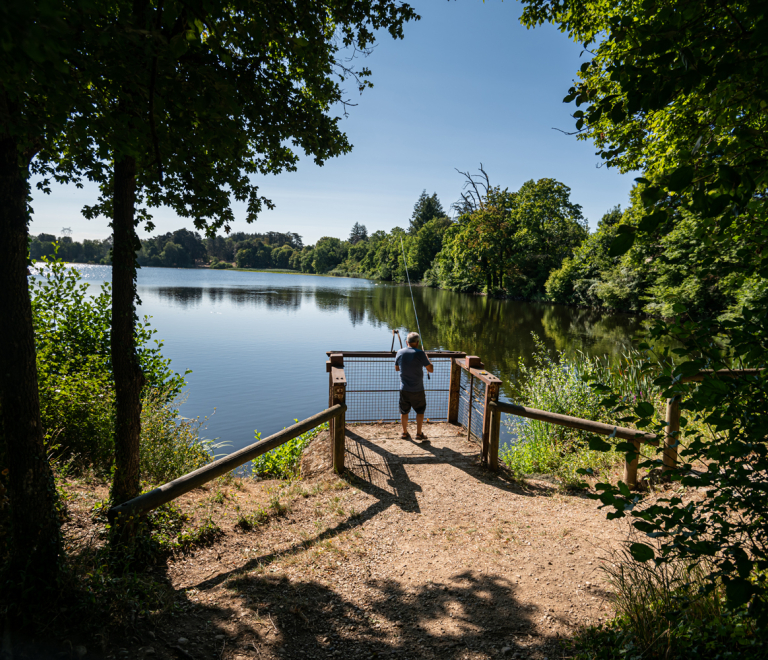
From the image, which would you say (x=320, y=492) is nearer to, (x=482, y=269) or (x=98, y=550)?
(x=98, y=550)

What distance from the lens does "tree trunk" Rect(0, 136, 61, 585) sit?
7.93 ft

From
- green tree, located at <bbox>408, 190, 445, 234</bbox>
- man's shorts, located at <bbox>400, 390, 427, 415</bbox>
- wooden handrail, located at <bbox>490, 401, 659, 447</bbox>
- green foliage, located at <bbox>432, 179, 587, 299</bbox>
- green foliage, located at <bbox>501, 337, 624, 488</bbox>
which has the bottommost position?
green foliage, located at <bbox>501, 337, 624, 488</bbox>

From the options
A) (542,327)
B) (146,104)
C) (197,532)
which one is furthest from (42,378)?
(542,327)

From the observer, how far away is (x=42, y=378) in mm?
5297

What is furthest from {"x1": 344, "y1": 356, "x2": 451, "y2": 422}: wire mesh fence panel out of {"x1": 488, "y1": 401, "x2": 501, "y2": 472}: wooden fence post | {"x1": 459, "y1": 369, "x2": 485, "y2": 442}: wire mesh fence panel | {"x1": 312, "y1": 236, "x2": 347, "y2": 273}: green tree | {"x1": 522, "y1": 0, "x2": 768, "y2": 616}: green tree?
{"x1": 312, "y1": 236, "x2": 347, "y2": 273}: green tree

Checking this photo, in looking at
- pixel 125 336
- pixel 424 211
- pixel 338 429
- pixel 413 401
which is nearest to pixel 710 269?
pixel 125 336

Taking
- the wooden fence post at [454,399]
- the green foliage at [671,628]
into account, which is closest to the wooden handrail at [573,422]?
the wooden fence post at [454,399]

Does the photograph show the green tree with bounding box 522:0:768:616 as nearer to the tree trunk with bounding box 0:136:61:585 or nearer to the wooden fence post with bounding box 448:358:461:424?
the tree trunk with bounding box 0:136:61:585

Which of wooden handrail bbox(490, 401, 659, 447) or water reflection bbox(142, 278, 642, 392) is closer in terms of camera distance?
wooden handrail bbox(490, 401, 659, 447)

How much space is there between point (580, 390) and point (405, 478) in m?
4.25

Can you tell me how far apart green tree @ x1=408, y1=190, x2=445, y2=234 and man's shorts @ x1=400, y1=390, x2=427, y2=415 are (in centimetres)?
8557

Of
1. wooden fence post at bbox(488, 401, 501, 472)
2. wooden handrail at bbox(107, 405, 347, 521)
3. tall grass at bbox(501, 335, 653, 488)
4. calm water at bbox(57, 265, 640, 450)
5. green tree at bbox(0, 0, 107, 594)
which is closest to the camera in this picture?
green tree at bbox(0, 0, 107, 594)

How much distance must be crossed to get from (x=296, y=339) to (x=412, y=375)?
15.8 meters

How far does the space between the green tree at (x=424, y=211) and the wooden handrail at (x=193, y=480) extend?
8784 centimetres
